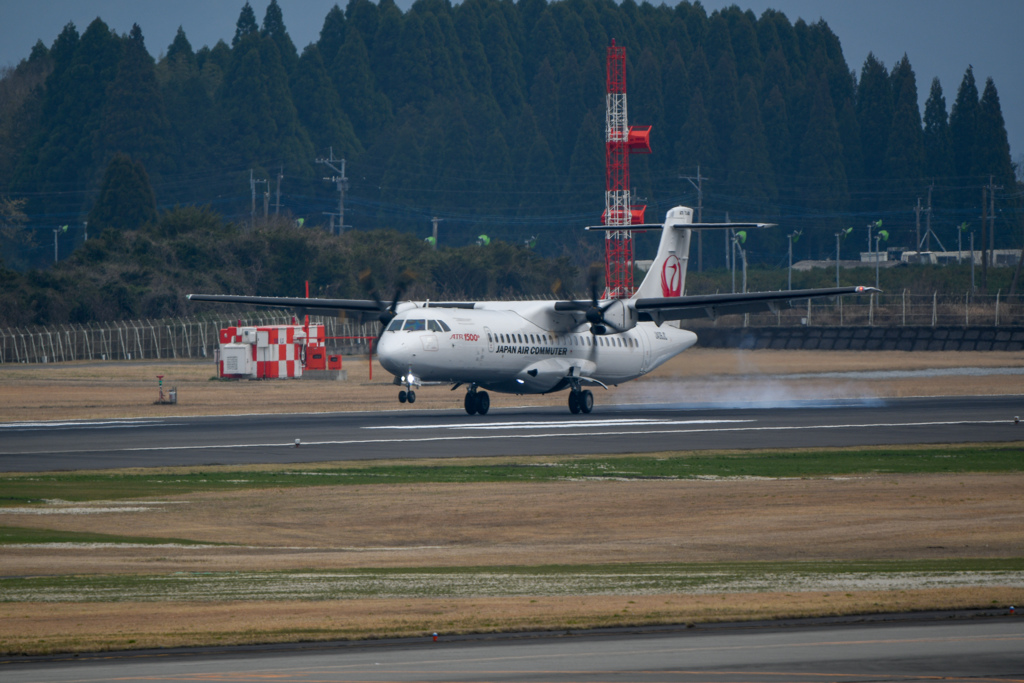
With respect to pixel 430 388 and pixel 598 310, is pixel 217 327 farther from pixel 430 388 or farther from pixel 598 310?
pixel 598 310

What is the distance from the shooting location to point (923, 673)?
8.61 meters

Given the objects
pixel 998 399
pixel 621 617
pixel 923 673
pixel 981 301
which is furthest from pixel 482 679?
pixel 981 301

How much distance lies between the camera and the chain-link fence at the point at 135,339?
68.9 metres

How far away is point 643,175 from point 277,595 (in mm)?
149331

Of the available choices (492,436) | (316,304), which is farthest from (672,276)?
(492,436)

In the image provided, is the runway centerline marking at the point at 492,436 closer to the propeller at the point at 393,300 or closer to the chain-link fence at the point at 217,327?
the propeller at the point at 393,300

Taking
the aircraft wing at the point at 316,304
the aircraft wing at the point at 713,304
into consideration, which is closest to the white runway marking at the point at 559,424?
the aircraft wing at the point at 713,304

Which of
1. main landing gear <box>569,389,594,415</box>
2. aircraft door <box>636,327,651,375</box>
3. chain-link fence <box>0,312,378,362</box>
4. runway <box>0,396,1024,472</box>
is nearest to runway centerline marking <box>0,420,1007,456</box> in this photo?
runway <box>0,396,1024,472</box>

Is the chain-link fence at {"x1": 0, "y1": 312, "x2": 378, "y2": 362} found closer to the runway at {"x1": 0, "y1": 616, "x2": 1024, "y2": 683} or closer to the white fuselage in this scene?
the white fuselage

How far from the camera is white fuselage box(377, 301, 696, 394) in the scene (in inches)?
1361

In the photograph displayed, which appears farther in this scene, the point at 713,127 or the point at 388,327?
the point at 713,127

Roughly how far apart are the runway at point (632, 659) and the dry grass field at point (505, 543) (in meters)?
0.38

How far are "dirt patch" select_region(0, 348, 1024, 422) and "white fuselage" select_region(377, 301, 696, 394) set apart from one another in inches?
149

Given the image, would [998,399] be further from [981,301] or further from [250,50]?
[250,50]
